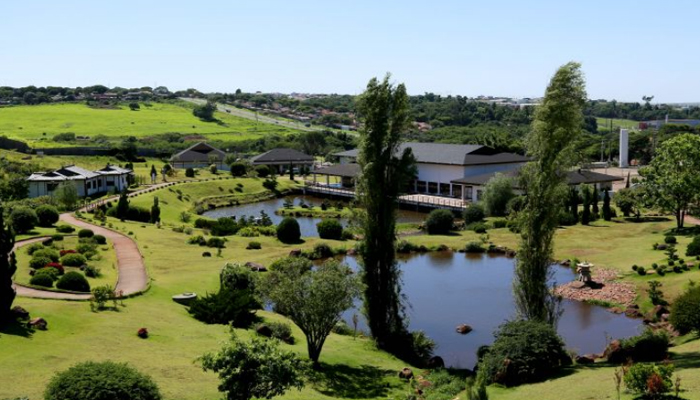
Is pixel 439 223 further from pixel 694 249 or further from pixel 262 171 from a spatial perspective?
pixel 262 171

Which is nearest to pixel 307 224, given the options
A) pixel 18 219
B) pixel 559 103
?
pixel 18 219

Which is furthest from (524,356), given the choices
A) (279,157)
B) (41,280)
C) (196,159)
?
(196,159)

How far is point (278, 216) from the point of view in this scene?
7081cm

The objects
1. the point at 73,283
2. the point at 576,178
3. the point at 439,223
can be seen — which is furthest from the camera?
the point at 576,178

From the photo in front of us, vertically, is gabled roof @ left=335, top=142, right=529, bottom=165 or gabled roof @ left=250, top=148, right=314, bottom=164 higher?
gabled roof @ left=335, top=142, right=529, bottom=165

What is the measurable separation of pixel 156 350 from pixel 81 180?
156ft

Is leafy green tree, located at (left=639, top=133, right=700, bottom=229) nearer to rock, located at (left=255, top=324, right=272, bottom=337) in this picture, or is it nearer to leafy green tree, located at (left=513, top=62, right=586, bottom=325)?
leafy green tree, located at (left=513, top=62, right=586, bottom=325)

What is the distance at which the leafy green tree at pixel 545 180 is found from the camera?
26.3m

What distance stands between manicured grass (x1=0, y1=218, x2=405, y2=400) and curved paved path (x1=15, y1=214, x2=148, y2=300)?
0.98 m

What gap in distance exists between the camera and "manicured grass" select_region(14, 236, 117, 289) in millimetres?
33025

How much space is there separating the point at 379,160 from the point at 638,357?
471 inches

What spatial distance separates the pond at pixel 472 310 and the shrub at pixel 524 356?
4321 millimetres

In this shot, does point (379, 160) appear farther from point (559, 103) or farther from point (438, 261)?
point (438, 261)

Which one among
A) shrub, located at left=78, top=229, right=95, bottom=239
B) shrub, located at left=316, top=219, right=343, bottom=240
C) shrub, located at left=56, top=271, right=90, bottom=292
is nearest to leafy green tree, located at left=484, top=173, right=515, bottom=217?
shrub, located at left=316, top=219, right=343, bottom=240
